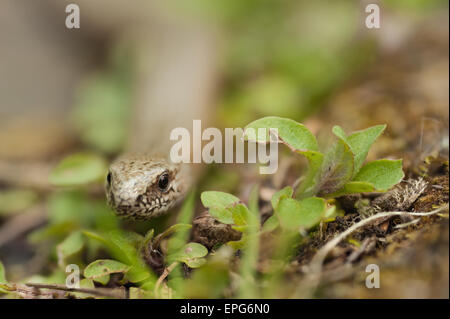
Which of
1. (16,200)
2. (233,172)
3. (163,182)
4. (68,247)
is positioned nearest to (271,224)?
(163,182)

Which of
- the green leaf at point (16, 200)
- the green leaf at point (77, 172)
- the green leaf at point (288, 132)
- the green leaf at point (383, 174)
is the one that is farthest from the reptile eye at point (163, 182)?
the green leaf at point (16, 200)

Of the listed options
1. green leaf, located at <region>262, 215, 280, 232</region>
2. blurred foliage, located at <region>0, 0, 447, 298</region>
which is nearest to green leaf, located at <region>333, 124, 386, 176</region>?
blurred foliage, located at <region>0, 0, 447, 298</region>

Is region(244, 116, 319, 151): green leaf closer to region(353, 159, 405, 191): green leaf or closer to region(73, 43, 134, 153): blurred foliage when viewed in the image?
region(353, 159, 405, 191): green leaf

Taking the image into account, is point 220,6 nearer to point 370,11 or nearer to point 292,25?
point 292,25

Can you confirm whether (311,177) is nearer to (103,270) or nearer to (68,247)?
A: (103,270)

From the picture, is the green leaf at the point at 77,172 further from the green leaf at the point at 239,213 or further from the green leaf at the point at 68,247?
the green leaf at the point at 239,213
